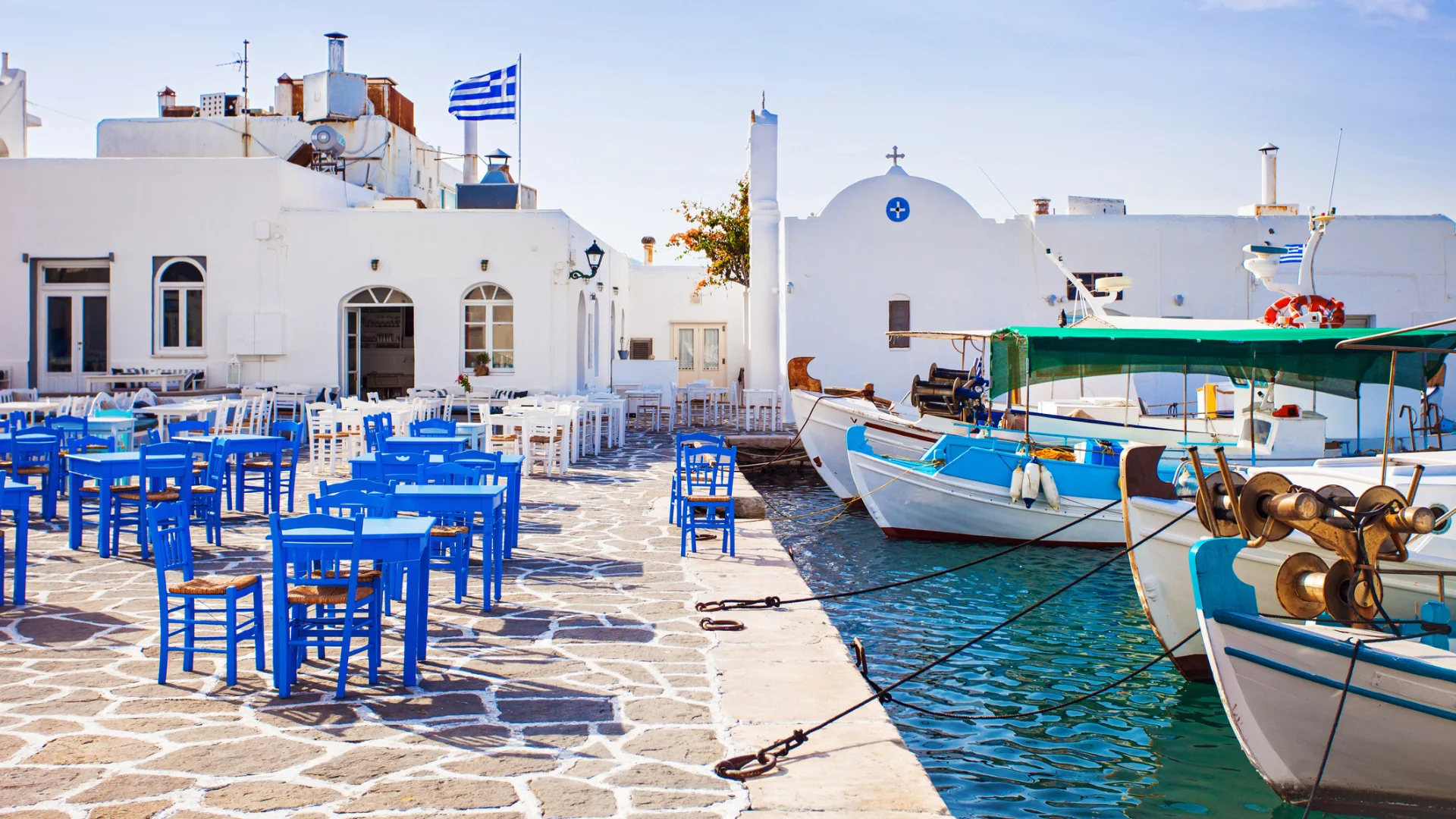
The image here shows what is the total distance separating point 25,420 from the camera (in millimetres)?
13336

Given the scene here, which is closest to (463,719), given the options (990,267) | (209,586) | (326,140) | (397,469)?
(209,586)

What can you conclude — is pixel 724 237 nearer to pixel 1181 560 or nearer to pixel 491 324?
pixel 491 324

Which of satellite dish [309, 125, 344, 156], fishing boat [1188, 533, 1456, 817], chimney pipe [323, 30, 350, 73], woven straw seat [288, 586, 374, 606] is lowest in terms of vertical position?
fishing boat [1188, 533, 1456, 817]

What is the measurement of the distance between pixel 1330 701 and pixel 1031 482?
7271 mm

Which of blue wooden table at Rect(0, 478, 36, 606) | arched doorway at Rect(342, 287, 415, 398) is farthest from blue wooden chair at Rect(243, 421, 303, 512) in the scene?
arched doorway at Rect(342, 287, 415, 398)

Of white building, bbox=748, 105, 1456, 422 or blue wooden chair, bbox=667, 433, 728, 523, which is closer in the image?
blue wooden chair, bbox=667, 433, 728, 523

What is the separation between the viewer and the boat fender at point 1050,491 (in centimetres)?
1284

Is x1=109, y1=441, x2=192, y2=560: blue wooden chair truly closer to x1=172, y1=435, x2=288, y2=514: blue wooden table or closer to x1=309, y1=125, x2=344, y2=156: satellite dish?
x1=172, y1=435, x2=288, y2=514: blue wooden table

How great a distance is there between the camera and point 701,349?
30594 millimetres

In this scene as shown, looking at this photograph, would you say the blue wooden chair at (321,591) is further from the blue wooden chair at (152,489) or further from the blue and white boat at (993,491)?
the blue and white boat at (993,491)

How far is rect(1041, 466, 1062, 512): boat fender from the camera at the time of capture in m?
12.8

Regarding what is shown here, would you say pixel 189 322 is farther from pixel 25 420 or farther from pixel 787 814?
pixel 787 814

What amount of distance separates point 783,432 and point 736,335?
10.4 meters

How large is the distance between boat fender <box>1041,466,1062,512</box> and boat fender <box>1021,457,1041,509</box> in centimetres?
5
